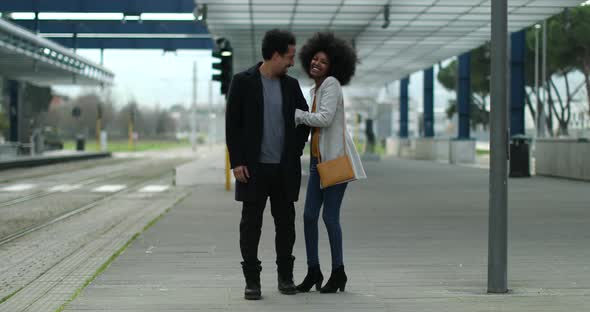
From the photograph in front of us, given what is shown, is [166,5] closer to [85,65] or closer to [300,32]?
[300,32]

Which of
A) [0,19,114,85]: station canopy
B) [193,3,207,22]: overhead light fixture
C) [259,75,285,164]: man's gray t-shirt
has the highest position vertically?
[193,3,207,22]: overhead light fixture

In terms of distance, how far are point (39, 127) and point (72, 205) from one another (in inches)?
1330

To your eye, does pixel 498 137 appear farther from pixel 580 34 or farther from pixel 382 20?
pixel 580 34

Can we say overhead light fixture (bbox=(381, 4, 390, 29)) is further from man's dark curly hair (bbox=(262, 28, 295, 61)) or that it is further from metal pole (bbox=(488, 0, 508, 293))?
man's dark curly hair (bbox=(262, 28, 295, 61))

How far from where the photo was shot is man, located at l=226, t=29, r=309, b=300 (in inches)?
254

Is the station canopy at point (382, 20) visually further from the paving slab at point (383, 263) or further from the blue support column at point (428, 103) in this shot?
the paving slab at point (383, 263)

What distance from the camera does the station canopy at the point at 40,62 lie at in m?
28.2

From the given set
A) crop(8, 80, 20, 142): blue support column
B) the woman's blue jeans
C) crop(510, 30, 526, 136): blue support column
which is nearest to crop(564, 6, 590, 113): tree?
crop(510, 30, 526, 136): blue support column

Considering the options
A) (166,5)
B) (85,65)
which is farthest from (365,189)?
(85,65)

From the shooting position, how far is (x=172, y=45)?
38.1m

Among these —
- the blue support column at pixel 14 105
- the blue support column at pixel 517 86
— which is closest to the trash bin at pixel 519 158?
the blue support column at pixel 517 86

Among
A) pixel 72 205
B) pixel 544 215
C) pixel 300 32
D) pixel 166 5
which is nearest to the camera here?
pixel 544 215

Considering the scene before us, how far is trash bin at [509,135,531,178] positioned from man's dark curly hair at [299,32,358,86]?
19.5m

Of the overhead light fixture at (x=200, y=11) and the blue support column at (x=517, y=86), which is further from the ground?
the overhead light fixture at (x=200, y=11)
